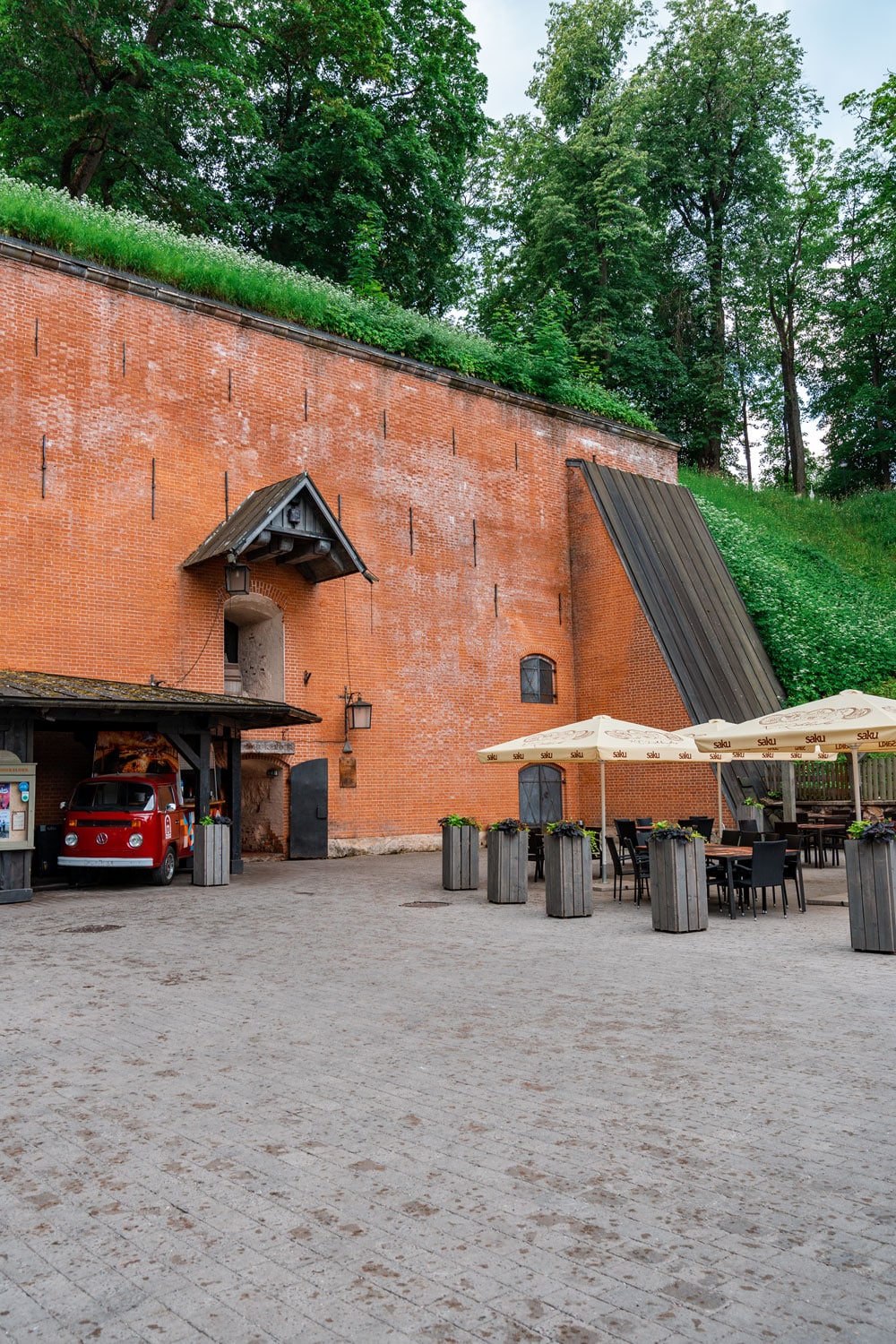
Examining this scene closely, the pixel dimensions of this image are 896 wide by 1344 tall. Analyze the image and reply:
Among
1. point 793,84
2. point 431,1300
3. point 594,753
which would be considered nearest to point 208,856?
point 594,753

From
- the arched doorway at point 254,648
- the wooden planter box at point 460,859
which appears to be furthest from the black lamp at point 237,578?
the wooden planter box at point 460,859

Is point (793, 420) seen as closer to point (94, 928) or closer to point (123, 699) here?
point (123, 699)

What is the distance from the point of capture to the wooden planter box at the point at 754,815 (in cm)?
1598

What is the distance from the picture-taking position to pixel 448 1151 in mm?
3887

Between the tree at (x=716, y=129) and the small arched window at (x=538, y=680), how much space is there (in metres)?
16.0

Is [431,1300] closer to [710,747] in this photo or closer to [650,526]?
[710,747]

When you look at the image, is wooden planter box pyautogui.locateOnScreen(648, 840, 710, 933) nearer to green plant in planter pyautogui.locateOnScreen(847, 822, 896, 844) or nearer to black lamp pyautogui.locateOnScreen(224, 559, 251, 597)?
green plant in planter pyautogui.locateOnScreen(847, 822, 896, 844)

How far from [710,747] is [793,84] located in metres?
32.5

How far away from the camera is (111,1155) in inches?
153

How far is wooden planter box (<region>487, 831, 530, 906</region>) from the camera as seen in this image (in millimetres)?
11938

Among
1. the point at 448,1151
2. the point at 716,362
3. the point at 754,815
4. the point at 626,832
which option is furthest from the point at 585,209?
the point at 448,1151

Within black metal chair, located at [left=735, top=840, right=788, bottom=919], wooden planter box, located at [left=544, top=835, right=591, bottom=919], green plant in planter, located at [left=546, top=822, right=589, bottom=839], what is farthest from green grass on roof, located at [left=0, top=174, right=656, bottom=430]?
black metal chair, located at [left=735, top=840, right=788, bottom=919]

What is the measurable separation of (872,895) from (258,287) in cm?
1602

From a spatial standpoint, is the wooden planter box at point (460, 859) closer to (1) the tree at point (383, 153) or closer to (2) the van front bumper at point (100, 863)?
(2) the van front bumper at point (100, 863)
